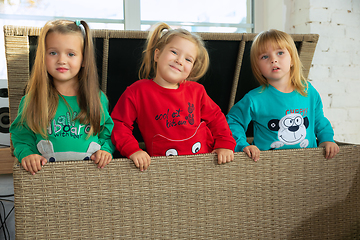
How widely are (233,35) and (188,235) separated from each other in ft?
2.54

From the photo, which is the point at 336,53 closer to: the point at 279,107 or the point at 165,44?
the point at 279,107

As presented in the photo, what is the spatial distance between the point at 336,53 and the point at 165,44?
1273 millimetres

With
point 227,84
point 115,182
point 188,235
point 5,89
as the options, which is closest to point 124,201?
point 115,182

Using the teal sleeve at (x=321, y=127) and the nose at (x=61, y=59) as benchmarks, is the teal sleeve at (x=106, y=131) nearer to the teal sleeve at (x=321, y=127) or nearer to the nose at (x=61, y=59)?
the nose at (x=61, y=59)

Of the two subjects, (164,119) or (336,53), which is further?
(336,53)

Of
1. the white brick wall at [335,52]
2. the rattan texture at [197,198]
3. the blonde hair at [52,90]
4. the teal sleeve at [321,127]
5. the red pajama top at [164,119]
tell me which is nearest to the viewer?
the rattan texture at [197,198]

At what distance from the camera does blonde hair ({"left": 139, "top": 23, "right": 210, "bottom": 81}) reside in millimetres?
1007

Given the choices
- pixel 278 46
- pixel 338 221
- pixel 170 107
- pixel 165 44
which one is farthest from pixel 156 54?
Result: pixel 338 221

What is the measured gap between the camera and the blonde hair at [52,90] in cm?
83

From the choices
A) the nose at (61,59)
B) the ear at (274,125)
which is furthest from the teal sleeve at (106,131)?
the ear at (274,125)

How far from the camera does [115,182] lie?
74 centimetres

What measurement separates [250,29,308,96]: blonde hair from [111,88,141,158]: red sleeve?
1.74ft

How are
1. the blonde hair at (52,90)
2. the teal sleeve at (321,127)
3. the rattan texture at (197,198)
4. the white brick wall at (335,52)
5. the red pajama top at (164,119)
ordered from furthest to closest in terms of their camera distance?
1. the white brick wall at (335,52)
2. the teal sleeve at (321,127)
3. the red pajama top at (164,119)
4. the blonde hair at (52,90)
5. the rattan texture at (197,198)

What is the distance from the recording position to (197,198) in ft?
2.58
